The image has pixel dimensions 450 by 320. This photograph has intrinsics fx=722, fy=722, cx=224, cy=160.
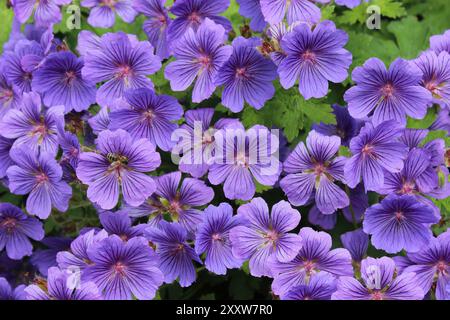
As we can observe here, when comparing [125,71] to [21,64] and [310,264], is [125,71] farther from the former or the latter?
[310,264]

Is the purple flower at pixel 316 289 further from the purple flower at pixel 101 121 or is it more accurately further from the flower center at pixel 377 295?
the purple flower at pixel 101 121

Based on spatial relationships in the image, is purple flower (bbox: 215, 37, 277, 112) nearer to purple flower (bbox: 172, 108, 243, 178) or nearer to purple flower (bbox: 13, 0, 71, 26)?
purple flower (bbox: 172, 108, 243, 178)

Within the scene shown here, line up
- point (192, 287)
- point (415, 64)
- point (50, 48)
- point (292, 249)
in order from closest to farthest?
point (292, 249)
point (415, 64)
point (50, 48)
point (192, 287)

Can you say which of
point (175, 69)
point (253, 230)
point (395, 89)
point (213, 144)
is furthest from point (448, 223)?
point (175, 69)

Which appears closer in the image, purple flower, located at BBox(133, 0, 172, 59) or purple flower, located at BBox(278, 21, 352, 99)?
purple flower, located at BBox(278, 21, 352, 99)

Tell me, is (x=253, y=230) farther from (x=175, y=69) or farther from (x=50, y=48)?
(x=50, y=48)

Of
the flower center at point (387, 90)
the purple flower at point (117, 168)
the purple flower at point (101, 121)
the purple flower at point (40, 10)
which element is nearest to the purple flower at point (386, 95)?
the flower center at point (387, 90)

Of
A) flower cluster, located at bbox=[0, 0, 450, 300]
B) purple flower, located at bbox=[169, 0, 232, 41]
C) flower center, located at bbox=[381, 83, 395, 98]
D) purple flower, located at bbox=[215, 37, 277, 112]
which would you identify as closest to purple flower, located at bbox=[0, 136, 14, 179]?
flower cluster, located at bbox=[0, 0, 450, 300]
